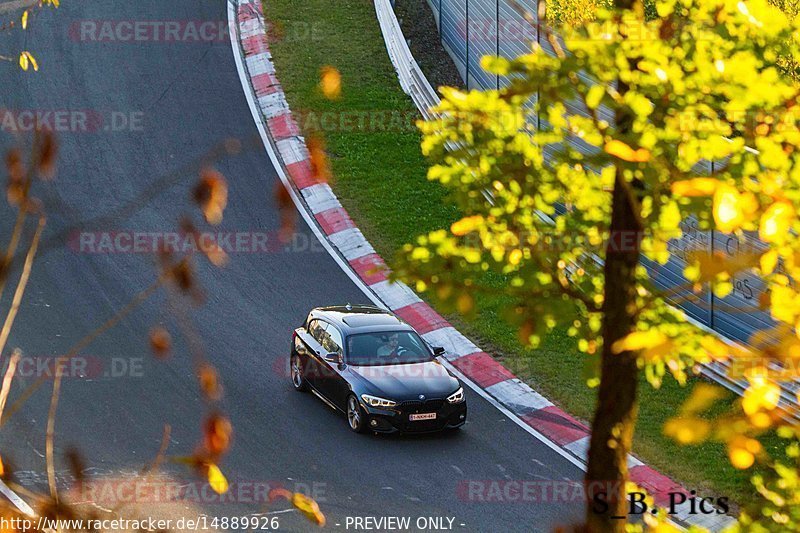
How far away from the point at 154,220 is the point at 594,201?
633 inches

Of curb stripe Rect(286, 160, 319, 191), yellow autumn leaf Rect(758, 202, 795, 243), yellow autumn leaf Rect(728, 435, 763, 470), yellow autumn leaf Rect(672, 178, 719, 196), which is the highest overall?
yellow autumn leaf Rect(672, 178, 719, 196)

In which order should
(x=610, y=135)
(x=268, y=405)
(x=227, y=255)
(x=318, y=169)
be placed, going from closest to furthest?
(x=318, y=169)
(x=610, y=135)
(x=268, y=405)
(x=227, y=255)

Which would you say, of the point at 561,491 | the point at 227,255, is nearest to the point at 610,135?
the point at 561,491

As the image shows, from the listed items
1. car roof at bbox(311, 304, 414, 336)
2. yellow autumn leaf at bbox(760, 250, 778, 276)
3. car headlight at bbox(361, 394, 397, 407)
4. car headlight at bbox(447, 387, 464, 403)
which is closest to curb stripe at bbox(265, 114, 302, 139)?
car roof at bbox(311, 304, 414, 336)

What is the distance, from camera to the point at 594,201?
248 inches

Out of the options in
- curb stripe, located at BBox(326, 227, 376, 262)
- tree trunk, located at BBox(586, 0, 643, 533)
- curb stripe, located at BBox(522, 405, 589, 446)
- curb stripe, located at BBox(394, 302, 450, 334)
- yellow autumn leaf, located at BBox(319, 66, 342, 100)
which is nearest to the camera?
tree trunk, located at BBox(586, 0, 643, 533)

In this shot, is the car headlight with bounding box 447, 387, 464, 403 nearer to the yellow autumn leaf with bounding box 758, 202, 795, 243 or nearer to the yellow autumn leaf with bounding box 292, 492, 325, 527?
the yellow autumn leaf with bounding box 292, 492, 325, 527

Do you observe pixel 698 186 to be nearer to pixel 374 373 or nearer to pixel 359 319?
pixel 374 373

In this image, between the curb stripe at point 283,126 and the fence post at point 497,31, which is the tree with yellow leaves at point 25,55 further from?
the fence post at point 497,31

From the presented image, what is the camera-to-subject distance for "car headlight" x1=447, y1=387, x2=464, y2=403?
15.0m

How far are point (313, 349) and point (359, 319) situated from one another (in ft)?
2.62

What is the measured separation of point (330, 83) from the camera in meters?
25.6

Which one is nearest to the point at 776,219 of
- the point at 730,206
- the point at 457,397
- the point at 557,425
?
the point at 730,206

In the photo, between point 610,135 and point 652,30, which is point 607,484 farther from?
point 652,30
